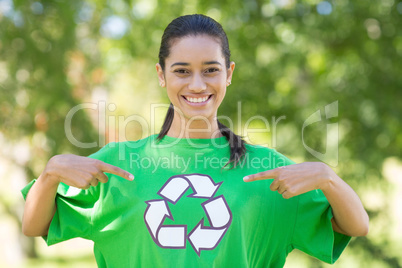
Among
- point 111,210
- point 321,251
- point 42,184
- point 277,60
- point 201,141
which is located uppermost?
point 277,60

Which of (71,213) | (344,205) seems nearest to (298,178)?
(344,205)

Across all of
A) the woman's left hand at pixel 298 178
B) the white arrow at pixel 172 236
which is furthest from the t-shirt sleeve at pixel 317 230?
the white arrow at pixel 172 236

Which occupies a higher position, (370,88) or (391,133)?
(370,88)

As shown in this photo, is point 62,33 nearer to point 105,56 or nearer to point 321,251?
point 105,56

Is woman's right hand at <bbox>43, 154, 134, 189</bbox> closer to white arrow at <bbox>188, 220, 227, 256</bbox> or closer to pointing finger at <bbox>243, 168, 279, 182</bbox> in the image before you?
white arrow at <bbox>188, 220, 227, 256</bbox>

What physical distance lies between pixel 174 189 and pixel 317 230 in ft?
1.79

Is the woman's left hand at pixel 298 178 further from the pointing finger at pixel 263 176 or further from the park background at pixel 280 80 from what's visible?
the park background at pixel 280 80

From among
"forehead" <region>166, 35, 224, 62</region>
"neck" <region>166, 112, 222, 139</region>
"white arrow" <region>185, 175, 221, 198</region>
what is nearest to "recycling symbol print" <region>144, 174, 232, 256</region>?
"white arrow" <region>185, 175, 221, 198</region>

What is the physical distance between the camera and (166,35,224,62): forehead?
177cm

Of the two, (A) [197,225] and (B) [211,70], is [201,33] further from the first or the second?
(A) [197,225]

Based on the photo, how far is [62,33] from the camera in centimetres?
445

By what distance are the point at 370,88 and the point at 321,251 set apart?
3.27 m

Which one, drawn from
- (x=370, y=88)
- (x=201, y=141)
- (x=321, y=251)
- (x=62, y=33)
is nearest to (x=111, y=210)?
(x=201, y=141)

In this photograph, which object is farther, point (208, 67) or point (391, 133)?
point (391, 133)
